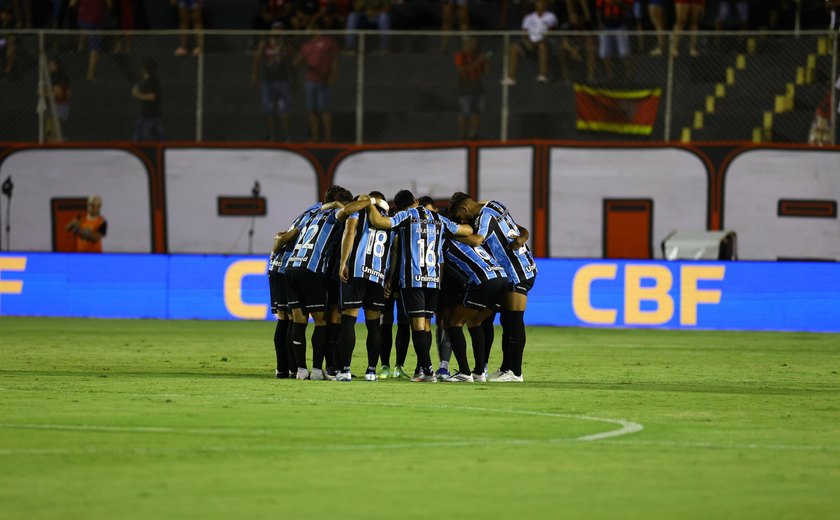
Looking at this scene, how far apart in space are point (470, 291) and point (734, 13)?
1653cm

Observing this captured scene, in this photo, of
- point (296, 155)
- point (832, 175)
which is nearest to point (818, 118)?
point (832, 175)

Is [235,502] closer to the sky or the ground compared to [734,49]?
closer to the ground

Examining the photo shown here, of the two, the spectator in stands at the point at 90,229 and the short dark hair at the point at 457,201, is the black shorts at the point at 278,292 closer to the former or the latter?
the short dark hair at the point at 457,201

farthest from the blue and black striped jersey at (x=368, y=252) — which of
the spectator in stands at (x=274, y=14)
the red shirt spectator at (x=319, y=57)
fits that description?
the spectator in stands at (x=274, y=14)

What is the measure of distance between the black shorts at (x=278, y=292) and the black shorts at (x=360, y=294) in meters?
0.78

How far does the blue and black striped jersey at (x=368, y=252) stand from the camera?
1473 cm

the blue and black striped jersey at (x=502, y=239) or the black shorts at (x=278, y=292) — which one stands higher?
the blue and black striped jersey at (x=502, y=239)

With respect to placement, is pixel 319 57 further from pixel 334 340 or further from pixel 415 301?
pixel 415 301

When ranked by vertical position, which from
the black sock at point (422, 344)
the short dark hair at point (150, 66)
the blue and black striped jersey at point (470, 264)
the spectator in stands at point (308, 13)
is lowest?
the black sock at point (422, 344)

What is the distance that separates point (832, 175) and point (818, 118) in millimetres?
1262

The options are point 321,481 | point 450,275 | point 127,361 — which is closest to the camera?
point 321,481

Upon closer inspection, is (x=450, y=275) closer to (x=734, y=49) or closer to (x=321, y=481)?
(x=321, y=481)

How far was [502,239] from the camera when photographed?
15383 mm

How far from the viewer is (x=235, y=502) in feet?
26.1
